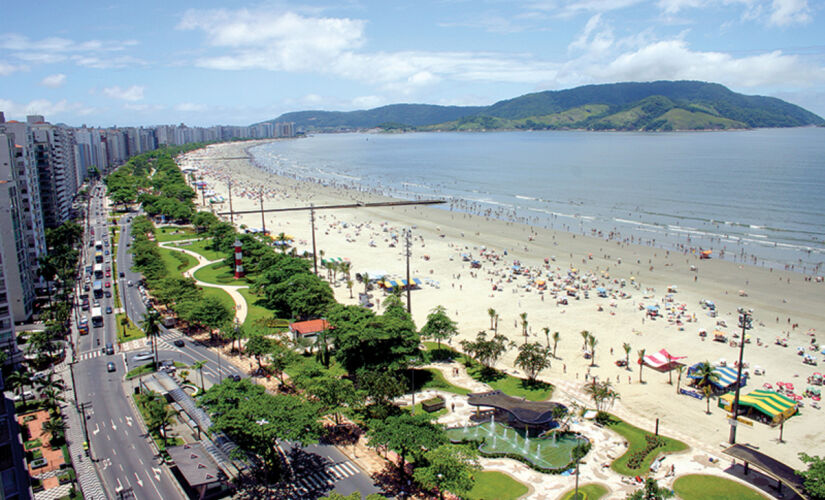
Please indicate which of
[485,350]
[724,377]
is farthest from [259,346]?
[724,377]

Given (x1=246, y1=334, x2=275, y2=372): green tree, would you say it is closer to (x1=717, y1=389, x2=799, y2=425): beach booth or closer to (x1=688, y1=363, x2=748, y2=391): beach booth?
(x1=688, y1=363, x2=748, y2=391): beach booth

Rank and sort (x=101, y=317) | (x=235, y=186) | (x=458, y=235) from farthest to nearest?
(x=235, y=186), (x=458, y=235), (x=101, y=317)

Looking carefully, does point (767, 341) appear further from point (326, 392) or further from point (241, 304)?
point (241, 304)

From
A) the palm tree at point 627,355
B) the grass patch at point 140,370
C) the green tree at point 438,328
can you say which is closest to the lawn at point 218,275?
the grass patch at point 140,370

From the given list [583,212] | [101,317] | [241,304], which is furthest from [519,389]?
[583,212]

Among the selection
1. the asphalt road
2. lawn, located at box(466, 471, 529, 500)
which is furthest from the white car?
lawn, located at box(466, 471, 529, 500)

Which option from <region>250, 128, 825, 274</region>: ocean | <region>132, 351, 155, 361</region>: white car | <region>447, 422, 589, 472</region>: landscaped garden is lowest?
<region>447, 422, 589, 472</region>: landscaped garden

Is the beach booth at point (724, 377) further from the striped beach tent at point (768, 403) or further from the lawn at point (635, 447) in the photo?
the lawn at point (635, 447)
